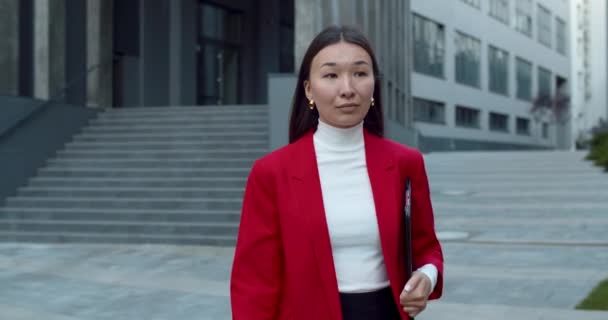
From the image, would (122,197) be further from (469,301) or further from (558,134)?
(558,134)

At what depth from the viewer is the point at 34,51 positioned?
606 inches

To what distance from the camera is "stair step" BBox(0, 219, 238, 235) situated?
12258mm

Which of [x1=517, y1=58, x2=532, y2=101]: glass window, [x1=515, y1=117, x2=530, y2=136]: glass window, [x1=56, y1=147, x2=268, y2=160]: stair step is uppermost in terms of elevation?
[x1=517, y1=58, x2=532, y2=101]: glass window

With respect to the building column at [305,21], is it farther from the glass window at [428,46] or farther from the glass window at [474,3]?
the glass window at [474,3]

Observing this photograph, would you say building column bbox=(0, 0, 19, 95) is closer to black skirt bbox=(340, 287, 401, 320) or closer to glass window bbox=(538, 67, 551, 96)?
black skirt bbox=(340, 287, 401, 320)

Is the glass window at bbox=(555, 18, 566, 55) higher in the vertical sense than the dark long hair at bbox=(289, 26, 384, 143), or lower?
higher

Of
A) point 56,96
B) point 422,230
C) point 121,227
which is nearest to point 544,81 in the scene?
point 56,96

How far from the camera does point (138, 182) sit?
552 inches

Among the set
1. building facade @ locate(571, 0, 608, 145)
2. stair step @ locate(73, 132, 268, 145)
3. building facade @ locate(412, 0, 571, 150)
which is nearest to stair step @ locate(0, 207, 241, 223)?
stair step @ locate(73, 132, 268, 145)

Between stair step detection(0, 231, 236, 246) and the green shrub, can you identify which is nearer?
stair step detection(0, 231, 236, 246)

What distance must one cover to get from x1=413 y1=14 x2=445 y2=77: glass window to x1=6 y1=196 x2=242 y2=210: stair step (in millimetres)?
26878

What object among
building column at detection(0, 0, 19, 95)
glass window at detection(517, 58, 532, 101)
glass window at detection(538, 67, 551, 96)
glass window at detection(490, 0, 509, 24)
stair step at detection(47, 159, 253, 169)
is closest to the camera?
stair step at detection(47, 159, 253, 169)

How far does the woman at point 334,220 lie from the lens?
244 cm

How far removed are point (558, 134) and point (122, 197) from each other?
54429mm
